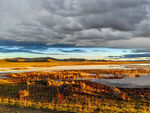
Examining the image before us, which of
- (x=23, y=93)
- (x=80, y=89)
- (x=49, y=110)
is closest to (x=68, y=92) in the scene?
(x=80, y=89)

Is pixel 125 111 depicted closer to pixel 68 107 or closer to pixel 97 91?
pixel 68 107

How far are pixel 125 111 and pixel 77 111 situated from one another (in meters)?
4.33

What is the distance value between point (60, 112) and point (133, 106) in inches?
290

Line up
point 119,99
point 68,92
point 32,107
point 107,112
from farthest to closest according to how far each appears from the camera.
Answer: point 68,92 < point 119,99 < point 32,107 < point 107,112

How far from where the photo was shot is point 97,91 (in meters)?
21.1

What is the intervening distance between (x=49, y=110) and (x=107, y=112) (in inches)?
203

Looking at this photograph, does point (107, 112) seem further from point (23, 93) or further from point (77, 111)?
point (23, 93)

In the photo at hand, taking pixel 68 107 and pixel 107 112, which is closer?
pixel 107 112

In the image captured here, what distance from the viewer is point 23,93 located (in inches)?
720

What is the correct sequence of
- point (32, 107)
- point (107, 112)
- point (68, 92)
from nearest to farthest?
point (107, 112)
point (32, 107)
point (68, 92)

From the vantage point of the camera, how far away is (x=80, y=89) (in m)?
21.4

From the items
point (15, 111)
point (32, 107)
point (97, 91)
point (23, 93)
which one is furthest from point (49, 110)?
point (97, 91)

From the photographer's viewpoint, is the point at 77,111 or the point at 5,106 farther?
the point at 5,106

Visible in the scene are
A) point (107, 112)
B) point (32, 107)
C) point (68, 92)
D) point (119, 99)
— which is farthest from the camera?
point (68, 92)
